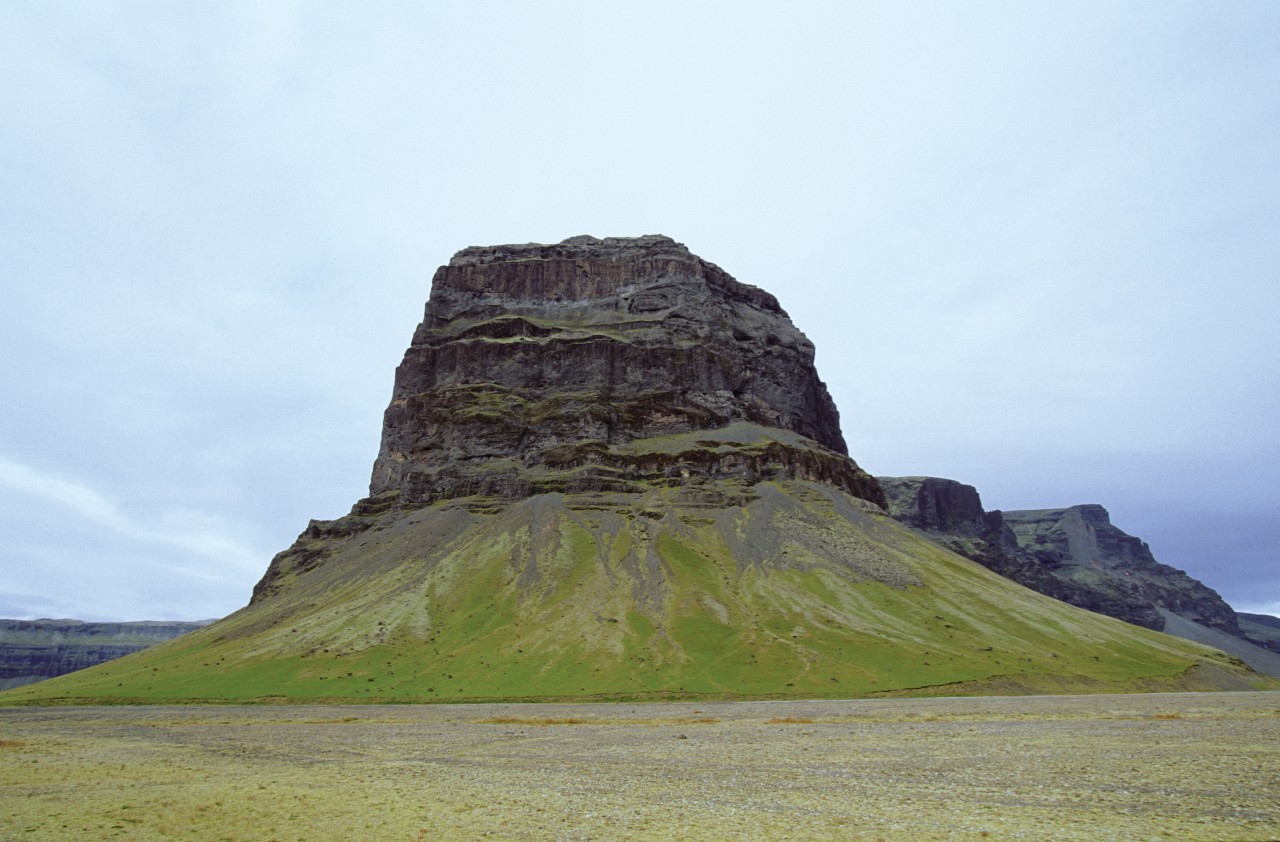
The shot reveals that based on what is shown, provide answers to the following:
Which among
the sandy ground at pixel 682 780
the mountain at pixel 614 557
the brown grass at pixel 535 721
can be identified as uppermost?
the mountain at pixel 614 557

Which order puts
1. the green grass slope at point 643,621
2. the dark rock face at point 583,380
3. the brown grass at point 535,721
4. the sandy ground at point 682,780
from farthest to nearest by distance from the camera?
the dark rock face at point 583,380, the green grass slope at point 643,621, the brown grass at point 535,721, the sandy ground at point 682,780

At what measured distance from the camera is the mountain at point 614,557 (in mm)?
86688

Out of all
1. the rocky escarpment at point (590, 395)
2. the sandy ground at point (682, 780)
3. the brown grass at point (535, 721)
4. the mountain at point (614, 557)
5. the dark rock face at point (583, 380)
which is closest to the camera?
the sandy ground at point (682, 780)

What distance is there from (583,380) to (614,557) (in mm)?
61484

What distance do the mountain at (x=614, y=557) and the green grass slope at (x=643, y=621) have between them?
0.48 meters

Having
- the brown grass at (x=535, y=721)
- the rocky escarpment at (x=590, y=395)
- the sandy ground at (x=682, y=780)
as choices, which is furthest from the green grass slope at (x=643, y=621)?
the sandy ground at (x=682, y=780)

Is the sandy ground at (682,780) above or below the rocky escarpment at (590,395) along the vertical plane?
below

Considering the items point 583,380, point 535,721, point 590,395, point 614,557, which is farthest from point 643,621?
point 583,380

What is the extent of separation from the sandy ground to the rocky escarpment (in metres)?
93.0

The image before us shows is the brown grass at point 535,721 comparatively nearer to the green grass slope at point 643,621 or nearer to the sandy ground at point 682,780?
the sandy ground at point 682,780

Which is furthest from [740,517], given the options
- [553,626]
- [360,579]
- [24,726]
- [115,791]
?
[115,791]

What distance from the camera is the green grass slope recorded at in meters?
83.3

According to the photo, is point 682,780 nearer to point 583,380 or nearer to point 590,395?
point 590,395

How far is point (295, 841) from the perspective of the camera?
18.8 meters
